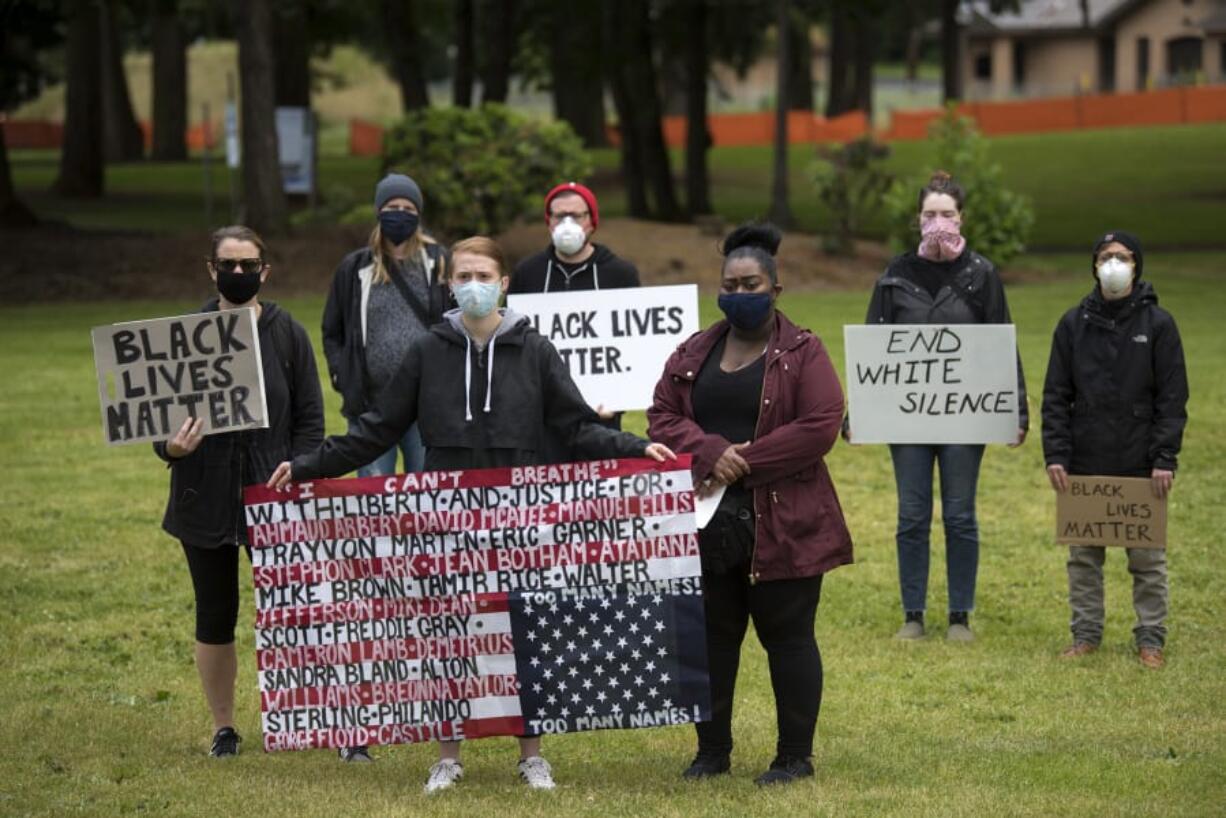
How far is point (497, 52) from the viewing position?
4144cm

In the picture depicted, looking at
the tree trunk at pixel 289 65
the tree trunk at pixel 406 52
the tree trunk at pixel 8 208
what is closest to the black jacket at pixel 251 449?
the tree trunk at pixel 8 208

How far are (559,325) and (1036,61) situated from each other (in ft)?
298

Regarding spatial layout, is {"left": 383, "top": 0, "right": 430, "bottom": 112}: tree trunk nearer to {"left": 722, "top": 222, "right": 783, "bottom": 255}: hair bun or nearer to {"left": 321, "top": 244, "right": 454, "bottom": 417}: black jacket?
{"left": 321, "top": 244, "right": 454, "bottom": 417}: black jacket

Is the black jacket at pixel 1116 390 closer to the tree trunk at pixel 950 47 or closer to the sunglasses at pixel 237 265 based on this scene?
the sunglasses at pixel 237 265

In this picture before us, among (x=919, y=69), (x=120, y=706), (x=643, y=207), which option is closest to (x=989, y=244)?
(x=643, y=207)

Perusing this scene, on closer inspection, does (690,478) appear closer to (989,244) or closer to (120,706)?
(120,706)

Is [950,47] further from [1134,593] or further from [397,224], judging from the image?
[397,224]

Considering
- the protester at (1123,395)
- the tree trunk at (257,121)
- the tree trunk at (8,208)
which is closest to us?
the protester at (1123,395)

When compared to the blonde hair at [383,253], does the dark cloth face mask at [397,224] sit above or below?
above

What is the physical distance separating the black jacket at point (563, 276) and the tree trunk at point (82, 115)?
41.0 metres

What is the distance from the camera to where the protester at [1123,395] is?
10.1 meters

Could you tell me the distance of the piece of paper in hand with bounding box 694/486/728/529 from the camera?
7672 millimetres

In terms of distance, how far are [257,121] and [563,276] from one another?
75.4ft

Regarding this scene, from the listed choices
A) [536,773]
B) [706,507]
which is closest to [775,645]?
[706,507]
